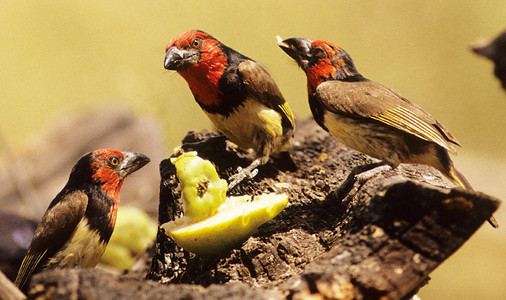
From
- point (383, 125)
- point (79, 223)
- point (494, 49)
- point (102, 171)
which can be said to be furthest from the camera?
point (102, 171)

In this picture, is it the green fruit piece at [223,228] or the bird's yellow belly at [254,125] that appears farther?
the bird's yellow belly at [254,125]

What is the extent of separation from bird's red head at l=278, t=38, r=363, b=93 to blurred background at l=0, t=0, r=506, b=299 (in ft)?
16.9

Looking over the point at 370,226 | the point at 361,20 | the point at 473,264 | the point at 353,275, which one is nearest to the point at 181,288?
the point at 353,275

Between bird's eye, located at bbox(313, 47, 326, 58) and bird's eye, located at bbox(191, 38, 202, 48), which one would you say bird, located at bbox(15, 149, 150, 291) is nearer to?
bird's eye, located at bbox(191, 38, 202, 48)

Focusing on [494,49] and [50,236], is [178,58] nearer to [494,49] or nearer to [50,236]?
[50,236]

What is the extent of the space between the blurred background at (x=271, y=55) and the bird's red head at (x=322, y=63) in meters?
5.15

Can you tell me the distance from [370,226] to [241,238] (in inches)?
28.4

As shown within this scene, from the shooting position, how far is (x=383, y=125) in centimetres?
302

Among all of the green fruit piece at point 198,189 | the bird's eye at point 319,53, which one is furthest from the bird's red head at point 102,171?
Result: the bird's eye at point 319,53

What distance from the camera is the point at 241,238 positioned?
273 centimetres

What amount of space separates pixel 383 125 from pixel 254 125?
2.75ft

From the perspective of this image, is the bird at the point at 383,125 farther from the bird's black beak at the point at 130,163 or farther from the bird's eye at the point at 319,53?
the bird's black beak at the point at 130,163

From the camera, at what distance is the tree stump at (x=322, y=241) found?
6.57 feet

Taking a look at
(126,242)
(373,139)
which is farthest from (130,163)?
(373,139)
